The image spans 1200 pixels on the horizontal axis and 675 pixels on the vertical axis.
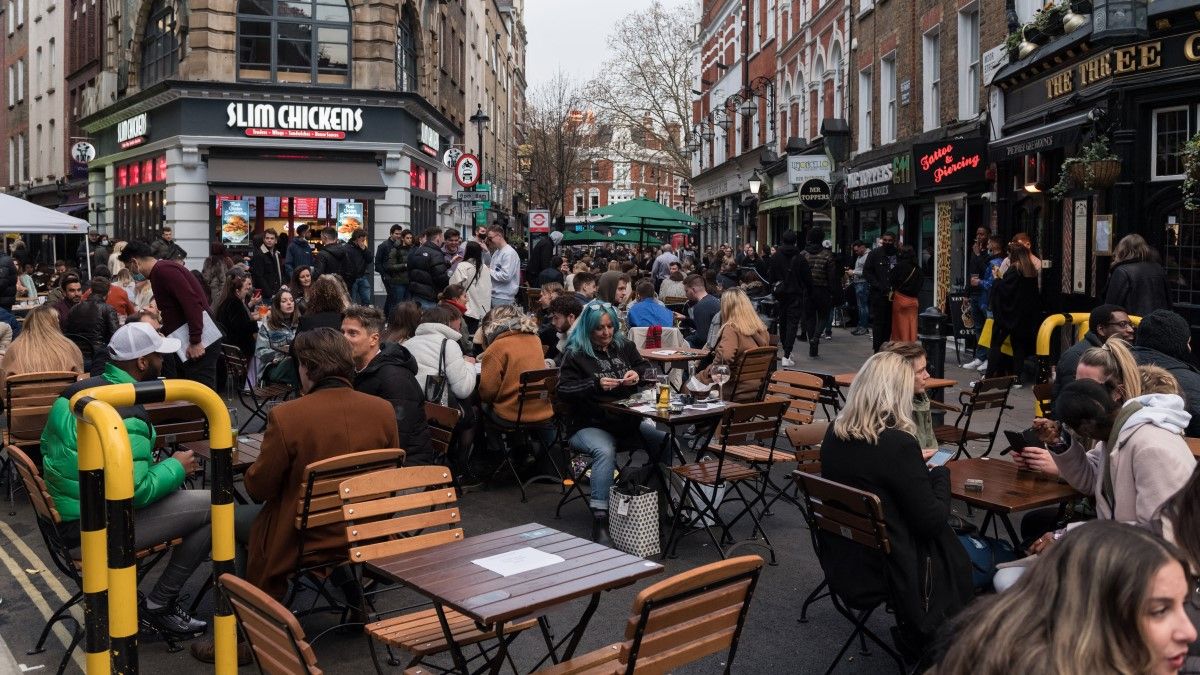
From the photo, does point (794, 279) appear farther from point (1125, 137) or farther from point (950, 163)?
point (1125, 137)

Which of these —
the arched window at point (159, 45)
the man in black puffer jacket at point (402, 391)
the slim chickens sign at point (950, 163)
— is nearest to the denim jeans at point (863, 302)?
the slim chickens sign at point (950, 163)

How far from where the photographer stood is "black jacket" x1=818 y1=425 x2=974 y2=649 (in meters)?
4.86

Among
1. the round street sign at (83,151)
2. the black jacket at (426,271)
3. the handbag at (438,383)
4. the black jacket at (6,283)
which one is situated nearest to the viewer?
the handbag at (438,383)

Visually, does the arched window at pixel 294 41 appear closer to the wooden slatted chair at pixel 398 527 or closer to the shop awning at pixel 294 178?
the shop awning at pixel 294 178

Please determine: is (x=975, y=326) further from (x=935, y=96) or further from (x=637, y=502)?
(x=637, y=502)

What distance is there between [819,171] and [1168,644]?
26710 millimetres

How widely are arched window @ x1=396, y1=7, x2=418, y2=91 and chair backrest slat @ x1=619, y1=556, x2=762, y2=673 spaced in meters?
25.2

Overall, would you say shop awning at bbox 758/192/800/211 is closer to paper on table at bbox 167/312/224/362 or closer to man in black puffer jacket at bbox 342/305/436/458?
paper on table at bbox 167/312/224/362

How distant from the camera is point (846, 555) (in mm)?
5125

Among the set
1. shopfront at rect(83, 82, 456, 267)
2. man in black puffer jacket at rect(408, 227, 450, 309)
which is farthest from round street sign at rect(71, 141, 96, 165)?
man in black puffer jacket at rect(408, 227, 450, 309)

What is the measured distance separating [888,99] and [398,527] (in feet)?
70.3

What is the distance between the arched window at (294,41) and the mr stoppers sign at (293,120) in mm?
825

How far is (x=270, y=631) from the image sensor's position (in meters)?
3.73

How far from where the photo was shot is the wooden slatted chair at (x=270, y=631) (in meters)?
3.56
